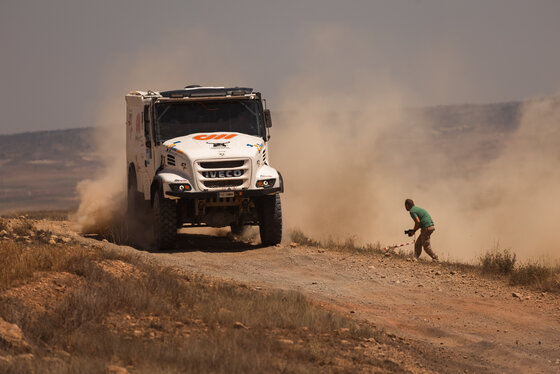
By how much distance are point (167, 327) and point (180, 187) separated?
7.59 m

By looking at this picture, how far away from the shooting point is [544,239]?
35469mm

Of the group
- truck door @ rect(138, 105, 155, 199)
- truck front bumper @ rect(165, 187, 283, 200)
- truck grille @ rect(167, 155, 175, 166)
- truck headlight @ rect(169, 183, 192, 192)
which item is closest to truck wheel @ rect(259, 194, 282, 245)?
truck front bumper @ rect(165, 187, 283, 200)

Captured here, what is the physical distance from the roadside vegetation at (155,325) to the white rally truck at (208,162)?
463cm

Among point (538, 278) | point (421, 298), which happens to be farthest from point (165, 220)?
point (538, 278)

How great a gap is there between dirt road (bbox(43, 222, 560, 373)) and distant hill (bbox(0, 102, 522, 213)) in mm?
114874

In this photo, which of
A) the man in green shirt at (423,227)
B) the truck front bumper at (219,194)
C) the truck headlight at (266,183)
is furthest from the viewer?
the man in green shirt at (423,227)

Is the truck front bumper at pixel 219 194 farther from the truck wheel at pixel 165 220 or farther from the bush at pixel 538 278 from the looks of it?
the bush at pixel 538 278

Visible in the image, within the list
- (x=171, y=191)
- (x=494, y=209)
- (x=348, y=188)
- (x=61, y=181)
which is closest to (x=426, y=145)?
(x=61, y=181)

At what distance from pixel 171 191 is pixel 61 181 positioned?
150725mm

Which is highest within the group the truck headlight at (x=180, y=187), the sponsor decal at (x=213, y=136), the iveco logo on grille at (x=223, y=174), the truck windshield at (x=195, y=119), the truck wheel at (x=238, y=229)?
the truck windshield at (x=195, y=119)

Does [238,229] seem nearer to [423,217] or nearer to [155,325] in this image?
[423,217]

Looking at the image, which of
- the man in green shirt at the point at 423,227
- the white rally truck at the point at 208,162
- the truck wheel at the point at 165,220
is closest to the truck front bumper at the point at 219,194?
the white rally truck at the point at 208,162

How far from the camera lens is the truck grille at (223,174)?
1762 cm

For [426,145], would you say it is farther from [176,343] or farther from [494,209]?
[176,343]
